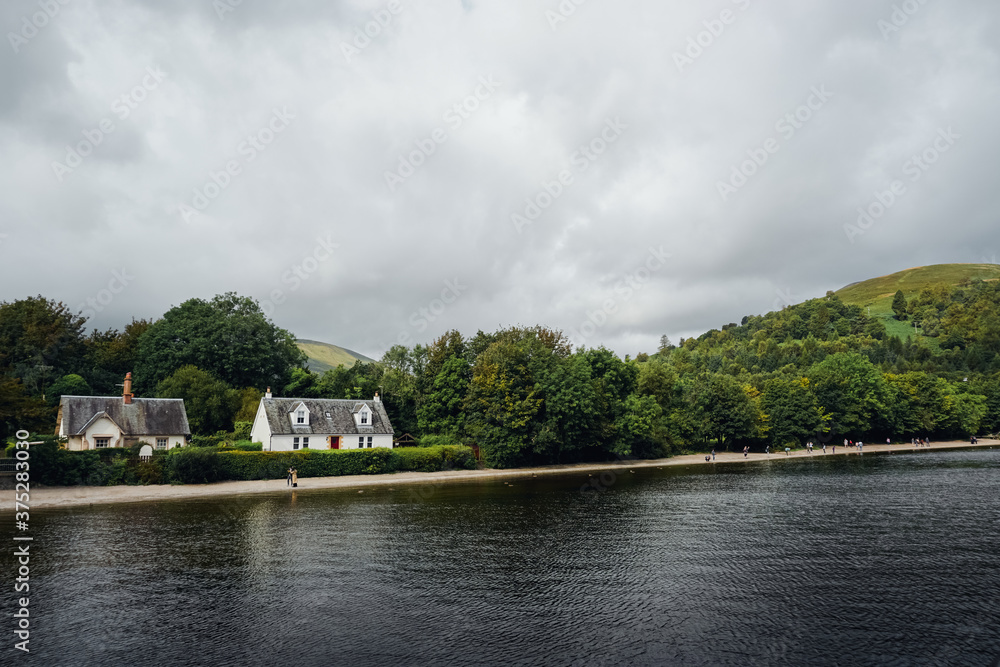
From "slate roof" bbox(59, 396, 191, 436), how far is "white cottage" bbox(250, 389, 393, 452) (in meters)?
7.79

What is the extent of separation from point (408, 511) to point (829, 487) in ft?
113

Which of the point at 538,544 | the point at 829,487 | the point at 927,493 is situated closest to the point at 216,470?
the point at 538,544

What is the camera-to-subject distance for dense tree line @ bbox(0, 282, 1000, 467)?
63.4 m

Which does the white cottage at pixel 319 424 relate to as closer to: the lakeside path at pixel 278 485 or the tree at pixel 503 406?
the lakeside path at pixel 278 485

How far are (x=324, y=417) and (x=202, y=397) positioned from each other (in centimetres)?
1478

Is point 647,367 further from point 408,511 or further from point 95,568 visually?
point 95,568

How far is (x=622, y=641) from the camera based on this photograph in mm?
15039

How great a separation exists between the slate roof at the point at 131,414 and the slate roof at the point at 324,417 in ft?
29.9

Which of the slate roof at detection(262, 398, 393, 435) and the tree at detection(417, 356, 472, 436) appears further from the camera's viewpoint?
the tree at detection(417, 356, 472, 436)

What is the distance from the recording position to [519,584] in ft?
65.6

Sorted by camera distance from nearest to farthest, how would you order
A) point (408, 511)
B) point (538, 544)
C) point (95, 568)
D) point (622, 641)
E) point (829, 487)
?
point (622, 641)
point (95, 568)
point (538, 544)
point (408, 511)
point (829, 487)

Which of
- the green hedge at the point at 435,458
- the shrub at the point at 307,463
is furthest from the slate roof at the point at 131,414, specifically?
the green hedge at the point at 435,458

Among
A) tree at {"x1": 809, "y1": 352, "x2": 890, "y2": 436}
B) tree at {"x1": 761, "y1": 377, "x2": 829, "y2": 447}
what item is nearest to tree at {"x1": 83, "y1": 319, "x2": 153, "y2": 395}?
tree at {"x1": 761, "y1": 377, "x2": 829, "y2": 447}

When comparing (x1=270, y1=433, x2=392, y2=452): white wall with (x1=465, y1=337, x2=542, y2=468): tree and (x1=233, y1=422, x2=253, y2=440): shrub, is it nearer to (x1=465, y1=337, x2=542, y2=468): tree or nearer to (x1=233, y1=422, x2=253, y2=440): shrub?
(x1=233, y1=422, x2=253, y2=440): shrub
